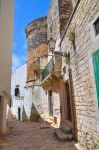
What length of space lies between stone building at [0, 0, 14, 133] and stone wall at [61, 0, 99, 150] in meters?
3.00

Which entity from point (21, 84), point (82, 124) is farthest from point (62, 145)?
point (21, 84)

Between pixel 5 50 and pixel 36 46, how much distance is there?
8952mm

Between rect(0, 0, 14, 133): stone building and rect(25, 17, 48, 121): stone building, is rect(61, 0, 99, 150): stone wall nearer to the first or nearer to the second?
rect(0, 0, 14, 133): stone building

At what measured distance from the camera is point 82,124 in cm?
547

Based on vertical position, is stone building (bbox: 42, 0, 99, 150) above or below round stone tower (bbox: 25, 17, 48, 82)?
below

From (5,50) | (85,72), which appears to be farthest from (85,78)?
(5,50)

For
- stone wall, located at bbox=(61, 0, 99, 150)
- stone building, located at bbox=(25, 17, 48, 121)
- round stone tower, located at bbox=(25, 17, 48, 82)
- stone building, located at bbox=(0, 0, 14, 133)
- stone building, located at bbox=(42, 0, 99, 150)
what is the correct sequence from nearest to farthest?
stone building, located at bbox=(42, 0, 99, 150), stone wall, located at bbox=(61, 0, 99, 150), stone building, located at bbox=(0, 0, 14, 133), stone building, located at bbox=(25, 17, 48, 121), round stone tower, located at bbox=(25, 17, 48, 82)

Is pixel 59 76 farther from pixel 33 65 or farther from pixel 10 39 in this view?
pixel 33 65

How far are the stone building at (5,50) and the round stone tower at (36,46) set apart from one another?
7264 mm

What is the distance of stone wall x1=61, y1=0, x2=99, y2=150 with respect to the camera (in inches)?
171

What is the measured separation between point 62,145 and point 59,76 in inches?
152

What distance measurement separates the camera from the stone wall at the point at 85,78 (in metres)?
4.36

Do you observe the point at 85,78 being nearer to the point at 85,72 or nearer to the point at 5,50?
the point at 85,72

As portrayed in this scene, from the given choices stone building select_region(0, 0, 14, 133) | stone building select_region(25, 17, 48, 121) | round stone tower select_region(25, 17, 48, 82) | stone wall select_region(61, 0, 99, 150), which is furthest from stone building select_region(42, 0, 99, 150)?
round stone tower select_region(25, 17, 48, 82)
